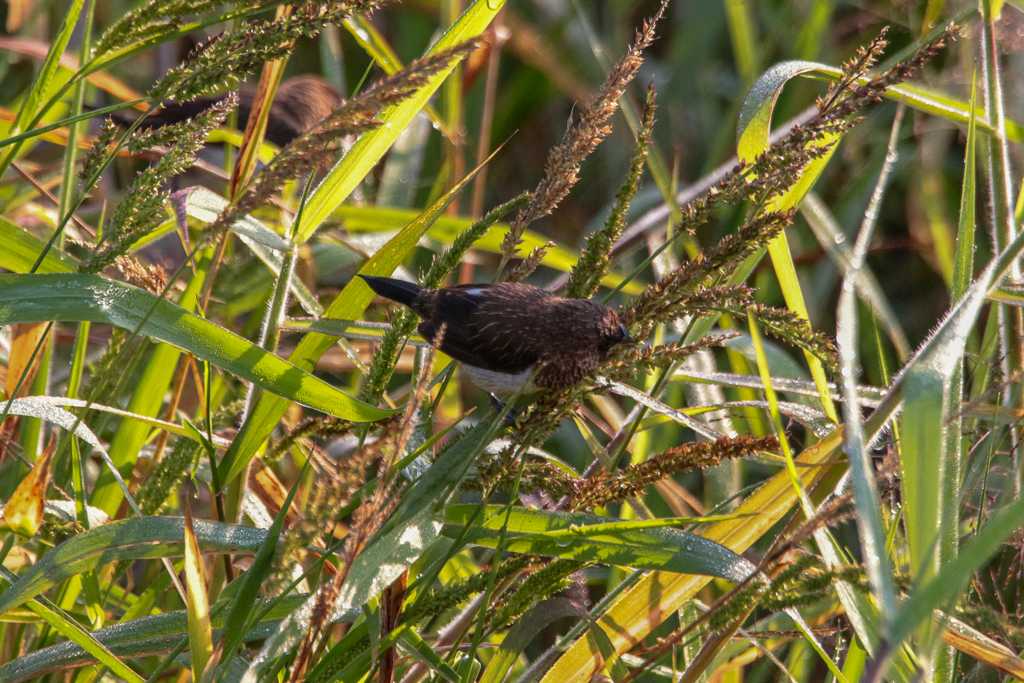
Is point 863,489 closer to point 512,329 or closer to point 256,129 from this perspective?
point 512,329

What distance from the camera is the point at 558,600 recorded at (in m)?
1.76

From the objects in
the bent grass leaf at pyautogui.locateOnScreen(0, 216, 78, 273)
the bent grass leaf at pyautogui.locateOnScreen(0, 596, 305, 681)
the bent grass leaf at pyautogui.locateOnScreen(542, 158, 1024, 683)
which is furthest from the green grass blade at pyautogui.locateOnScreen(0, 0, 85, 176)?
the bent grass leaf at pyautogui.locateOnScreen(542, 158, 1024, 683)

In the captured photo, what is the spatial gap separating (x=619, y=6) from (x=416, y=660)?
4.40 m

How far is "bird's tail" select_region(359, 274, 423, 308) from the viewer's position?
195cm

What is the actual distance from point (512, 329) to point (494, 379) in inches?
6.6

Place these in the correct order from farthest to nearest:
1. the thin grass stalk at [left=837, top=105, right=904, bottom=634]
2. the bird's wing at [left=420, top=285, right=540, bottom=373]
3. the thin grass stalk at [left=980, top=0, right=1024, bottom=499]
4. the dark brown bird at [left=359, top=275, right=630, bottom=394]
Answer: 1. the bird's wing at [left=420, top=285, right=540, bottom=373]
2. the dark brown bird at [left=359, top=275, right=630, bottom=394]
3. the thin grass stalk at [left=980, top=0, right=1024, bottom=499]
4. the thin grass stalk at [left=837, top=105, right=904, bottom=634]

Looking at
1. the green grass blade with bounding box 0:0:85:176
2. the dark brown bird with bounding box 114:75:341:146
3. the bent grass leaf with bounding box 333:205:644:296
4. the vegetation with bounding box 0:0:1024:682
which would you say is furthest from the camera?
the dark brown bird with bounding box 114:75:341:146

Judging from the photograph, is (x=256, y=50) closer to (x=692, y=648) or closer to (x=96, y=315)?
(x=96, y=315)

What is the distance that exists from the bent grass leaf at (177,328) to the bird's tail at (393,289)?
332mm

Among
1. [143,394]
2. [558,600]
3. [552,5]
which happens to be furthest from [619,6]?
[558,600]

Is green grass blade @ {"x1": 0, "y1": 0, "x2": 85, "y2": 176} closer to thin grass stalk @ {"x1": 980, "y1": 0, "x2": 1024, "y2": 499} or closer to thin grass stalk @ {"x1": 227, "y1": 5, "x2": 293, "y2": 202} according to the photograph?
thin grass stalk @ {"x1": 227, "y1": 5, "x2": 293, "y2": 202}

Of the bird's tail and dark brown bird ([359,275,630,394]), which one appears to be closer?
the bird's tail

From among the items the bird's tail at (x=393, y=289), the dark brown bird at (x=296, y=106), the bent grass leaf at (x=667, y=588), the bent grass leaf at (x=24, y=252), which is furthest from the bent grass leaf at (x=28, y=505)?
the dark brown bird at (x=296, y=106)

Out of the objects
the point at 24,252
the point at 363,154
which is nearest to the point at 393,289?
the point at 363,154
